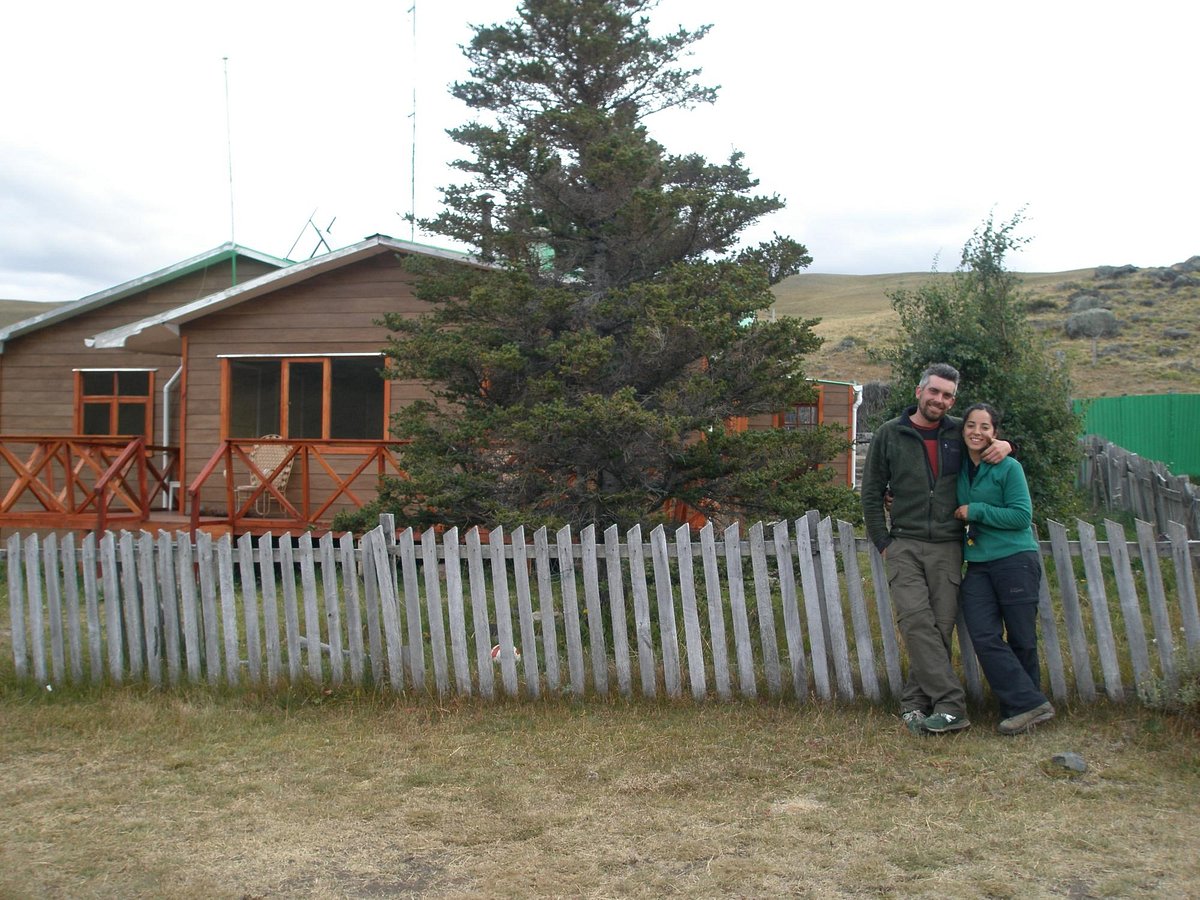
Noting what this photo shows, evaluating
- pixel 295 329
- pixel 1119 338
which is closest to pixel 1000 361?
pixel 295 329

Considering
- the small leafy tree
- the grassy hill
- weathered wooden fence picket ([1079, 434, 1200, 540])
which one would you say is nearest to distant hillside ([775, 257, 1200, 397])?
the grassy hill

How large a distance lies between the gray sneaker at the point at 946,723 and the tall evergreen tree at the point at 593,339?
2381 mm

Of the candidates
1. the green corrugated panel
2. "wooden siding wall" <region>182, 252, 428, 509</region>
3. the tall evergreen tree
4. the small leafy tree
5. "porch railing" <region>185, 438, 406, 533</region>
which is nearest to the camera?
the tall evergreen tree

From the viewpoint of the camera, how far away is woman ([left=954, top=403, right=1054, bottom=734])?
17.1ft

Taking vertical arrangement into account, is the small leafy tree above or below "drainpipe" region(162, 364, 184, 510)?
below

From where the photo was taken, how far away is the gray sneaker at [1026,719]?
16.9ft

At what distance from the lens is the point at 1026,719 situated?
5156 mm

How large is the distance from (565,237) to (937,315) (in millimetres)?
3890

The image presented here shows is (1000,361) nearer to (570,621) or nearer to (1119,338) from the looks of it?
(570,621)

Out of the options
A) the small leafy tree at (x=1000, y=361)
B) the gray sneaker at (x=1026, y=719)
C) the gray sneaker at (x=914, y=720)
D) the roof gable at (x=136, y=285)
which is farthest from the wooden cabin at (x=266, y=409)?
the gray sneaker at (x=1026, y=719)

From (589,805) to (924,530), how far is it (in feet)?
7.33

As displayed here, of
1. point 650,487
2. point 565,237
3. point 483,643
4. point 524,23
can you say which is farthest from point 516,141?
point 483,643

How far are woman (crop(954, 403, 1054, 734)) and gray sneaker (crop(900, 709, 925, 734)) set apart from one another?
0.38 meters

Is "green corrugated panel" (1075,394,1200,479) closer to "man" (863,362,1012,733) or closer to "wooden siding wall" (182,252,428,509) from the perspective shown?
"wooden siding wall" (182,252,428,509)
